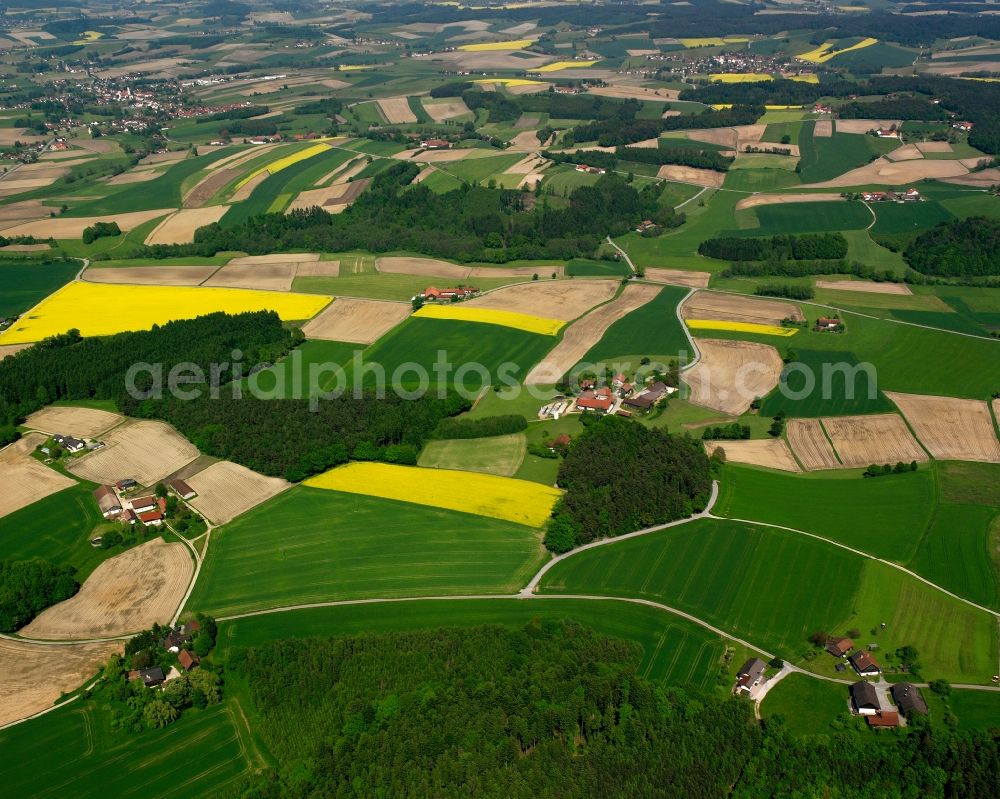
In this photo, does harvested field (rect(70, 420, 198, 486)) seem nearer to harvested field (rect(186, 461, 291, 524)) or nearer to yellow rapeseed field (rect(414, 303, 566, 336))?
harvested field (rect(186, 461, 291, 524))

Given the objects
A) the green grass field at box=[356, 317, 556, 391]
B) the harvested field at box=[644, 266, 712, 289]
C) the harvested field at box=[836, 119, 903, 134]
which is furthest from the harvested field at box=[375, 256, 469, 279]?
the harvested field at box=[836, 119, 903, 134]

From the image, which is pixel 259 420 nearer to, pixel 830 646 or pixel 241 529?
pixel 241 529

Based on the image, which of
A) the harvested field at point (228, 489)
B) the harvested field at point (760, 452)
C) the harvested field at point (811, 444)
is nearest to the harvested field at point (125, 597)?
the harvested field at point (228, 489)

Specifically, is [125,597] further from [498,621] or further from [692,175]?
[692,175]

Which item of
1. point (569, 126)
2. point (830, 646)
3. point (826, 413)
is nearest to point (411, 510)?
point (830, 646)

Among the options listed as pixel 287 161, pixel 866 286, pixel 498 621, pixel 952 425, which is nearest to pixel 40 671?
pixel 498 621
